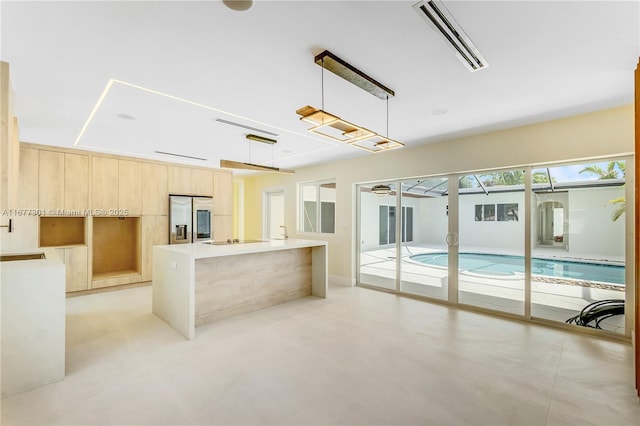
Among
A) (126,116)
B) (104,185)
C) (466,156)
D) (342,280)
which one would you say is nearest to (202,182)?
(104,185)

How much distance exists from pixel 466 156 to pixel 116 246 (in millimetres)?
6689

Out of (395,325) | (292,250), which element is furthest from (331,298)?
(395,325)

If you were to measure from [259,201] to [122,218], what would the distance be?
3.37 m

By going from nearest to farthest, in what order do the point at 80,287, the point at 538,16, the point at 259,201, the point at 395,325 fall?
the point at 538,16 < the point at 395,325 < the point at 80,287 < the point at 259,201

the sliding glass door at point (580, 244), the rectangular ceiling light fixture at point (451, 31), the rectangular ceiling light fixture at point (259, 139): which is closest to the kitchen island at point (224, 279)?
the rectangular ceiling light fixture at point (259, 139)

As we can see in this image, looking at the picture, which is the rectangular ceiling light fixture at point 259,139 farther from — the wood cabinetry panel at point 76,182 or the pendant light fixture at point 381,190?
the wood cabinetry panel at point 76,182

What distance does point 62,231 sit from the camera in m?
5.30

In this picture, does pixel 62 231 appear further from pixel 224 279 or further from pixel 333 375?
pixel 333 375

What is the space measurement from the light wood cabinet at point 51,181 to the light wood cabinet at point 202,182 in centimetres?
219

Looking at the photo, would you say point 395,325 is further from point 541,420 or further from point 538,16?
point 538,16

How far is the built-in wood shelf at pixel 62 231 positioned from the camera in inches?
203

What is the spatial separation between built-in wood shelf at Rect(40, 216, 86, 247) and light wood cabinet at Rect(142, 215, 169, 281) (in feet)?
3.10

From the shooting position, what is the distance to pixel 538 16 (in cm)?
182

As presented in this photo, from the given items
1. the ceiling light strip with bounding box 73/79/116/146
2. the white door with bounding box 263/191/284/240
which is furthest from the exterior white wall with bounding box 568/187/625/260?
the white door with bounding box 263/191/284/240
